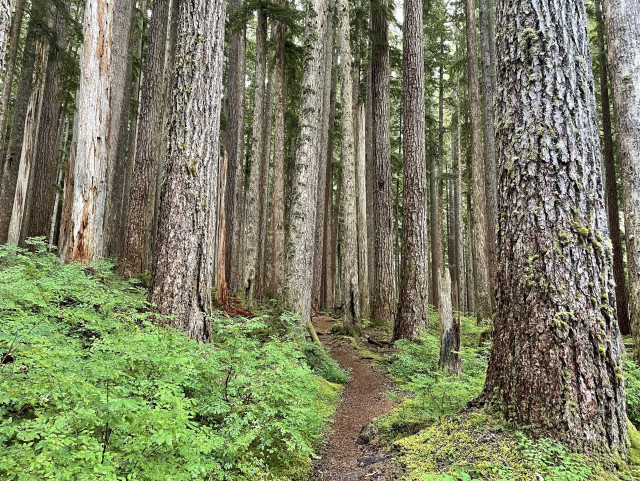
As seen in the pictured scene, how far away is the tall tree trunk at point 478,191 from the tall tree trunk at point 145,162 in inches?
405

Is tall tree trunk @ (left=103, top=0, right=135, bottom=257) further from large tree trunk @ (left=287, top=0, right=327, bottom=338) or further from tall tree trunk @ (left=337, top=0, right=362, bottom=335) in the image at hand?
tall tree trunk @ (left=337, top=0, right=362, bottom=335)

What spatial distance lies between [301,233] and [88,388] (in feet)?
19.5

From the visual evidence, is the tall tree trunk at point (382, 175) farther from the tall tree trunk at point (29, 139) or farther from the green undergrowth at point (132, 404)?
the tall tree trunk at point (29, 139)

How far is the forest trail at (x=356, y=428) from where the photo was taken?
3428 millimetres

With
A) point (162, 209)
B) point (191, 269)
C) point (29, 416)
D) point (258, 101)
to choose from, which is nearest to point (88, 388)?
point (29, 416)

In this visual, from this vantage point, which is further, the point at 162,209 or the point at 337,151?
the point at 337,151

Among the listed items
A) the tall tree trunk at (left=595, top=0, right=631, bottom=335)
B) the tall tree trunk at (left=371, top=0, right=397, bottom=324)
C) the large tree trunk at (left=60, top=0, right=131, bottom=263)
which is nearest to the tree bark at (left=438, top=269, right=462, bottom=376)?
the tall tree trunk at (left=371, top=0, right=397, bottom=324)

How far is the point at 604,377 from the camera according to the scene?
282 cm

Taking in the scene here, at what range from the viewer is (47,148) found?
13.1 meters

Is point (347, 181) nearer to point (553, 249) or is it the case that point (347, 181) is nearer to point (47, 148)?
point (553, 249)

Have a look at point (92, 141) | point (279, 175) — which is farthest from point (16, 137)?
point (279, 175)

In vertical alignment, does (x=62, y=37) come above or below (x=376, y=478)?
above

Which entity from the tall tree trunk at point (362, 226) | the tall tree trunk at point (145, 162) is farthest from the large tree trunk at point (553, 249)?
the tall tree trunk at point (362, 226)

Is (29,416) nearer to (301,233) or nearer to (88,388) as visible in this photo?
(88,388)
